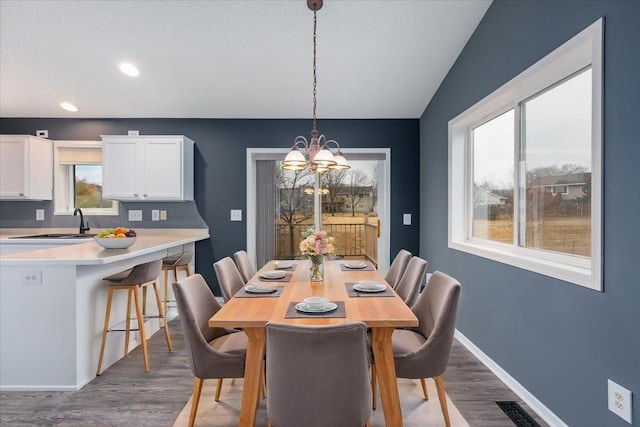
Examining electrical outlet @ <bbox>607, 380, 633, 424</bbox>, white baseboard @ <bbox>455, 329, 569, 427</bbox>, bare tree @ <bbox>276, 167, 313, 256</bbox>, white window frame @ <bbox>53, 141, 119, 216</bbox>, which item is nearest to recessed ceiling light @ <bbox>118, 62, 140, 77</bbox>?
white window frame @ <bbox>53, 141, 119, 216</bbox>

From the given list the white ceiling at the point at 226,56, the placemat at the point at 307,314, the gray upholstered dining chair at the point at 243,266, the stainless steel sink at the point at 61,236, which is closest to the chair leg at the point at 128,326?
the gray upholstered dining chair at the point at 243,266

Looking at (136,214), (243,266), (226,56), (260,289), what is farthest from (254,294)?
(136,214)

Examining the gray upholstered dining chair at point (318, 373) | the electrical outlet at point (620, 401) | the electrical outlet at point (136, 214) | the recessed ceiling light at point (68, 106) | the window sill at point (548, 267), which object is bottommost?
the electrical outlet at point (620, 401)

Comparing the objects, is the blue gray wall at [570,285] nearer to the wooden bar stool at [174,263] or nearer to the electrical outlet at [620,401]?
the electrical outlet at [620,401]

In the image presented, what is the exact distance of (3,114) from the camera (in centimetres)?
442

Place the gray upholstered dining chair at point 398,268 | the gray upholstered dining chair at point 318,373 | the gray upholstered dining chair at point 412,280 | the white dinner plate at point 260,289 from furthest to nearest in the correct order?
the gray upholstered dining chair at point 398,268, the gray upholstered dining chair at point 412,280, the white dinner plate at point 260,289, the gray upholstered dining chair at point 318,373

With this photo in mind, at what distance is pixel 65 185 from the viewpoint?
15.0 feet

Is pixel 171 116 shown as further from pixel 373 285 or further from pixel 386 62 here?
pixel 373 285

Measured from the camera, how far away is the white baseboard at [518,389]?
1.97 metres

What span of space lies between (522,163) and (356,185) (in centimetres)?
235

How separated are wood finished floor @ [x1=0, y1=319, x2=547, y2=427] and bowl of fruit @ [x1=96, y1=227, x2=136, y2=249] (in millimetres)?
920

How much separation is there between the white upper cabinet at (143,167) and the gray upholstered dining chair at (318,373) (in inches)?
127

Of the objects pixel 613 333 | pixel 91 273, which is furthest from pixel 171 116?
pixel 613 333

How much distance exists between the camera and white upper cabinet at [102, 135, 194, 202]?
4.05 meters
